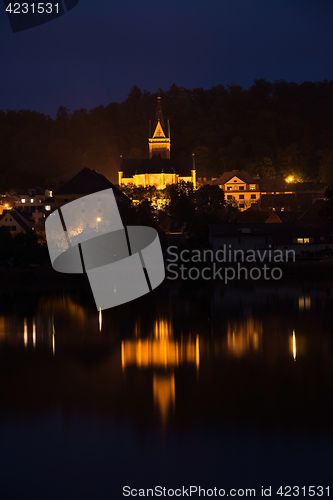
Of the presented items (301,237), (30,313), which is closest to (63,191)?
(301,237)

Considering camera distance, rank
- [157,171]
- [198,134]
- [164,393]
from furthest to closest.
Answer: [198,134] < [157,171] < [164,393]

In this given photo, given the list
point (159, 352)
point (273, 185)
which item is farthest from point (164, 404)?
point (273, 185)

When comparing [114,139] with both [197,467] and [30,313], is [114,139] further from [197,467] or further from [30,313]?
[197,467]

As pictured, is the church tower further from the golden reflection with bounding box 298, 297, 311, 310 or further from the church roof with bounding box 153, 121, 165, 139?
the golden reflection with bounding box 298, 297, 311, 310

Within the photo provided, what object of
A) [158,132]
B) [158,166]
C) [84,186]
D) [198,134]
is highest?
[198,134]

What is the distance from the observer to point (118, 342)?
17.5 meters

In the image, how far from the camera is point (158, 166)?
7838 cm

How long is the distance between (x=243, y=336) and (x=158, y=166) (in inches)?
2448

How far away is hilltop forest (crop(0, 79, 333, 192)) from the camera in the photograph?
9588 cm

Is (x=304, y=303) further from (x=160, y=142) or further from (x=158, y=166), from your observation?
Answer: (x=160, y=142)

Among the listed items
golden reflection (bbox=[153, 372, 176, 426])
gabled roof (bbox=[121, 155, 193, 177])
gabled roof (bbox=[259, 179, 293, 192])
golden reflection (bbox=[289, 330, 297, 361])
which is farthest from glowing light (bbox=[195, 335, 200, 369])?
gabled roof (bbox=[121, 155, 193, 177])

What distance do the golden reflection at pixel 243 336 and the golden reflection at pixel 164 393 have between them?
2.90 m

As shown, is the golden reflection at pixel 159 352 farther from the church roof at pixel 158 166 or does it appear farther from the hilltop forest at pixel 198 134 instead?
the hilltop forest at pixel 198 134

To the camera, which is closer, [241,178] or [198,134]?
[241,178]
